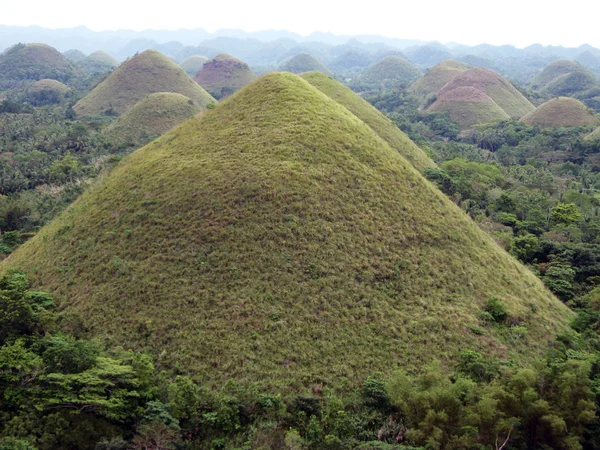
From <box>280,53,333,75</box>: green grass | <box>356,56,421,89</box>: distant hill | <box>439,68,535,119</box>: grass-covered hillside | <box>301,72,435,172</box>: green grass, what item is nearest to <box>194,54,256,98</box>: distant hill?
<box>439,68,535,119</box>: grass-covered hillside

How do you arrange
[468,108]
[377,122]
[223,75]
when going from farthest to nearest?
[223,75], [468,108], [377,122]

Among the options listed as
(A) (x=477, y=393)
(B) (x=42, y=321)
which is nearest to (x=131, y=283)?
(B) (x=42, y=321)

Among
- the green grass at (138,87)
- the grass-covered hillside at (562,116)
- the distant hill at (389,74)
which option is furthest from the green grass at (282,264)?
the distant hill at (389,74)

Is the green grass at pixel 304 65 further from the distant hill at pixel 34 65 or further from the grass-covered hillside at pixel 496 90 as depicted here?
the grass-covered hillside at pixel 496 90

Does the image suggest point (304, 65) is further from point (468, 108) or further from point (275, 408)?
point (275, 408)

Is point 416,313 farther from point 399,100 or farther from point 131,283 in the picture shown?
point 399,100

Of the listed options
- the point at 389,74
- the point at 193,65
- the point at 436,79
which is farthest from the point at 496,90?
the point at 193,65
